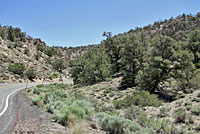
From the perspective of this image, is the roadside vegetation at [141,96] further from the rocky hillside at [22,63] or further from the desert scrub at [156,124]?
the rocky hillside at [22,63]

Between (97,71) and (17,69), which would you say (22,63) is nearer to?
(17,69)

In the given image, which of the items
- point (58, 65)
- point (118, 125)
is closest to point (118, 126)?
point (118, 125)

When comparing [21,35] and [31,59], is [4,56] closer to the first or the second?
[31,59]

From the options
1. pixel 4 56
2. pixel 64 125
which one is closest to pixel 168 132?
pixel 64 125

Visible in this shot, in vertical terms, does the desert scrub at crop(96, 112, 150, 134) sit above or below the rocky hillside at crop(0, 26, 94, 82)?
below

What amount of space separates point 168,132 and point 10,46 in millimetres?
65195

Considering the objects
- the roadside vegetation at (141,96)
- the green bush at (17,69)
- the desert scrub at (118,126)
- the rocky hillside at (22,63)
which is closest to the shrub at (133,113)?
the roadside vegetation at (141,96)

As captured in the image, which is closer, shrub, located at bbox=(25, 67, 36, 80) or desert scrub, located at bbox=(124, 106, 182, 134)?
desert scrub, located at bbox=(124, 106, 182, 134)

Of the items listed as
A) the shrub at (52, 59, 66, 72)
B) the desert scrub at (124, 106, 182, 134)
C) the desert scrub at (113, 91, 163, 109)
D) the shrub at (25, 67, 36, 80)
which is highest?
the shrub at (52, 59, 66, 72)

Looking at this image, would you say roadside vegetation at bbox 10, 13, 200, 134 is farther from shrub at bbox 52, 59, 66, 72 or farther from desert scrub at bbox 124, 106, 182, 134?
shrub at bbox 52, 59, 66, 72

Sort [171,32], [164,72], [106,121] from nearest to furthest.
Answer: [106,121]
[164,72]
[171,32]

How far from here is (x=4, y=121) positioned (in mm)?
8133

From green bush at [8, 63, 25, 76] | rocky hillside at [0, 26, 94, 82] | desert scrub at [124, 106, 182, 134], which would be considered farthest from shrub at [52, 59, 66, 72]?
desert scrub at [124, 106, 182, 134]

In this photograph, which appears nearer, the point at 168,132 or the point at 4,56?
the point at 168,132
